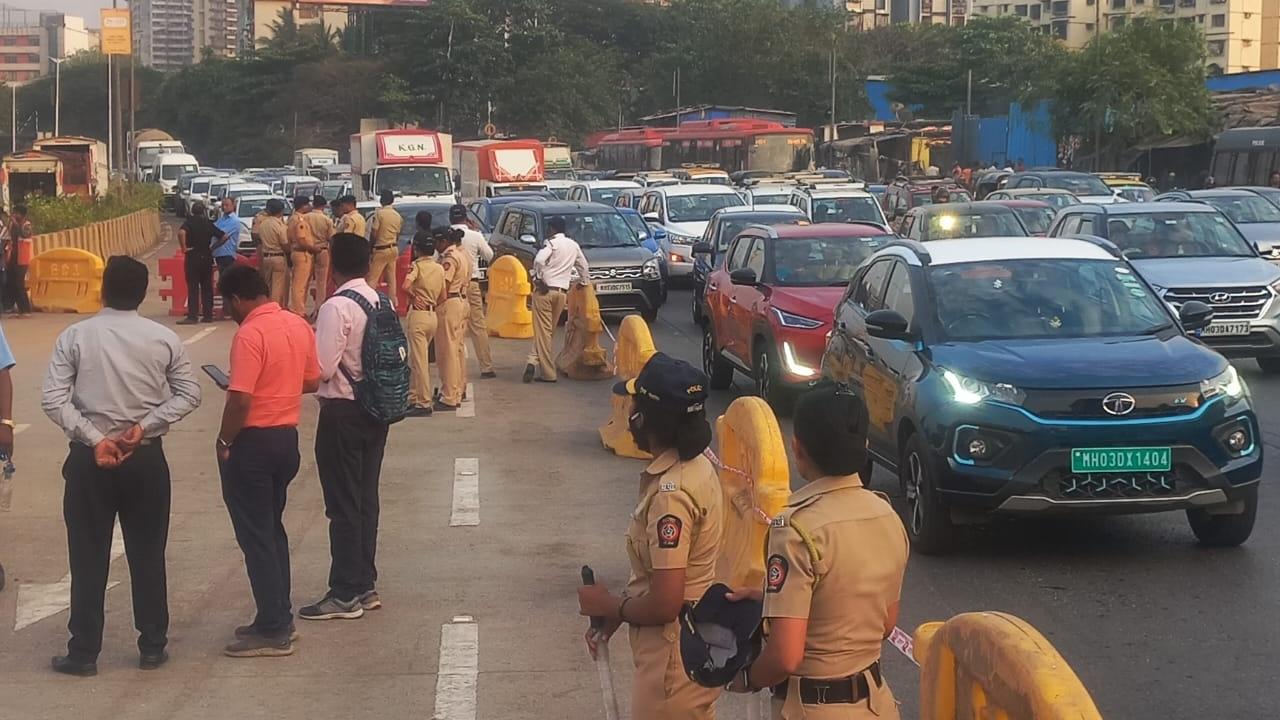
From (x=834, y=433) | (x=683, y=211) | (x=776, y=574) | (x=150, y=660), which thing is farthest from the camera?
(x=683, y=211)

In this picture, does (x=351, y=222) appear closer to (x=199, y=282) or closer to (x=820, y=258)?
(x=199, y=282)

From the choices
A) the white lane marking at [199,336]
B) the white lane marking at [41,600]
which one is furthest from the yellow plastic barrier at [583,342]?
the white lane marking at [41,600]

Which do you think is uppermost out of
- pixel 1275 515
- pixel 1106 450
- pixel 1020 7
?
pixel 1020 7

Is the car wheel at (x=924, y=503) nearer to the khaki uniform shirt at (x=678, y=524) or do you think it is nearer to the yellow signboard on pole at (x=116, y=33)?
the khaki uniform shirt at (x=678, y=524)

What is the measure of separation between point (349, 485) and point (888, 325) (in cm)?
333

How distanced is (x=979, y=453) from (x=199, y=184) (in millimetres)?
56092

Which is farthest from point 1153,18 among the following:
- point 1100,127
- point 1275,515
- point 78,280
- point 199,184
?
point 1275,515

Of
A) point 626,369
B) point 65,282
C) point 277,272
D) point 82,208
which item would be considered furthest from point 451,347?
point 82,208

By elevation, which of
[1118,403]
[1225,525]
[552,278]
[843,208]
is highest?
[843,208]

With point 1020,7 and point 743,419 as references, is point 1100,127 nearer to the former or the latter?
point 743,419

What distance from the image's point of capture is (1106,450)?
28.7ft

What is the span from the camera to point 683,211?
3114 centimetres

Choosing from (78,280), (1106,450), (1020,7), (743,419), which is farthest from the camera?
(1020,7)

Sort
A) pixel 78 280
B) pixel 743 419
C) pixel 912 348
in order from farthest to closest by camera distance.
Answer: pixel 78 280, pixel 912 348, pixel 743 419
